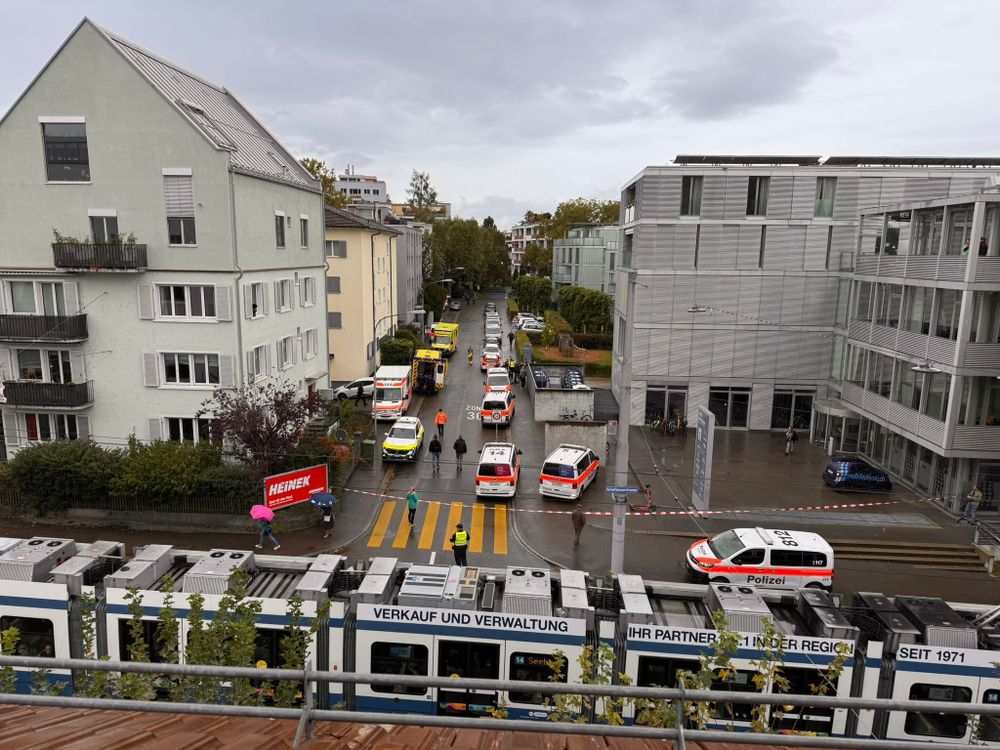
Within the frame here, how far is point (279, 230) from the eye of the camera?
2850 cm

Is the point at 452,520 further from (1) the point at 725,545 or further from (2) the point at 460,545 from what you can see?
(1) the point at 725,545

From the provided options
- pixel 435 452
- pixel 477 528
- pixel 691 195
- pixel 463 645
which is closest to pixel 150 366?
pixel 435 452

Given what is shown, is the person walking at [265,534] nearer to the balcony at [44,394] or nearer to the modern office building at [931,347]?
the balcony at [44,394]

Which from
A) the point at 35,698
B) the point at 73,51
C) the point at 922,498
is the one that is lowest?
the point at 922,498

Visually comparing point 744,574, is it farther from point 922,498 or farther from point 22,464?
point 22,464

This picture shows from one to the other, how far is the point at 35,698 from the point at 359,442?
2571cm

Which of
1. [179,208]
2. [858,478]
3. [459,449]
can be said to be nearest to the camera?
[179,208]

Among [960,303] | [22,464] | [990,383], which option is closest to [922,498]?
[990,383]

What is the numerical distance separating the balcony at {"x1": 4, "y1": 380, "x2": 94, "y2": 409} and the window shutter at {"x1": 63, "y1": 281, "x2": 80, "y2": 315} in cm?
267

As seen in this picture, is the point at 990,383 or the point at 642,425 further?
the point at 642,425

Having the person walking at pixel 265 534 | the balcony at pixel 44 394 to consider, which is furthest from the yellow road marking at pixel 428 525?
the balcony at pixel 44 394

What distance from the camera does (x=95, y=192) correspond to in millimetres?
23828

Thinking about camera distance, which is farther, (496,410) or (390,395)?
(390,395)

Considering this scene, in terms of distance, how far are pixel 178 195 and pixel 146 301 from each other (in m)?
Result: 3.94
